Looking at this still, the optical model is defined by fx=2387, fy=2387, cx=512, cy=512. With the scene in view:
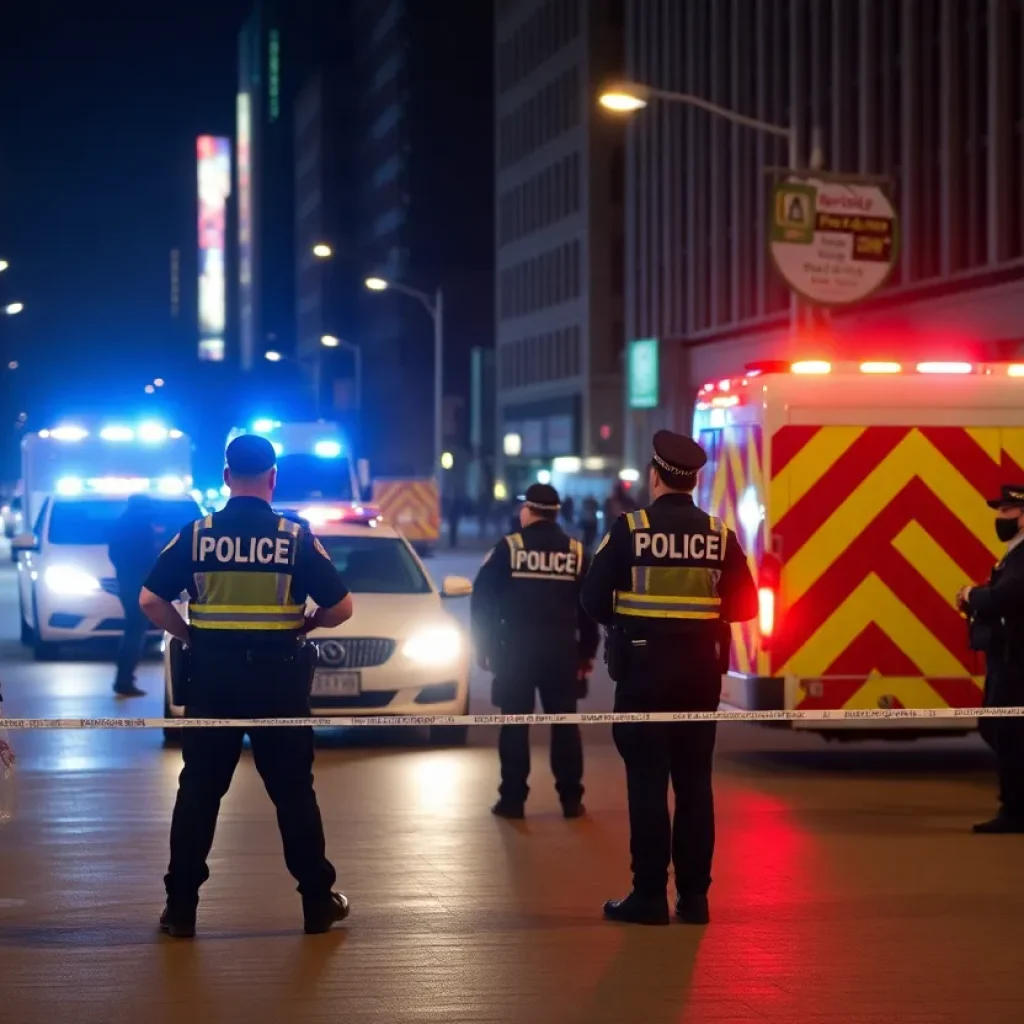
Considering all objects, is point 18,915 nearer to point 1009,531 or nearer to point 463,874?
point 463,874

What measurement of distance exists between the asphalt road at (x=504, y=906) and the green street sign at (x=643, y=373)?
5891 centimetres

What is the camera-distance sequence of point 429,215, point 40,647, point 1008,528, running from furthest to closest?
point 429,215, point 40,647, point 1008,528

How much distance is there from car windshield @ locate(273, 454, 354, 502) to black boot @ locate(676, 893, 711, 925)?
31918 mm

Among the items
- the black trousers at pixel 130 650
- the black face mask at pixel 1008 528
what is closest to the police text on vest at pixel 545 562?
the black face mask at pixel 1008 528

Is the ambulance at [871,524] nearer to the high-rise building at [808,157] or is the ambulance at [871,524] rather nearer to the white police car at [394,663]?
the white police car at [394,663]

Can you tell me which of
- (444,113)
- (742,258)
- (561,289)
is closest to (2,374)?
(444,113)

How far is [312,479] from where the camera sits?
136 feet

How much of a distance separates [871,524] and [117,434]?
74.6 ft

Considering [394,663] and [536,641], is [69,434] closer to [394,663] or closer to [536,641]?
Result: [394,663]

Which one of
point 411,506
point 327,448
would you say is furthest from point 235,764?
point 411,506

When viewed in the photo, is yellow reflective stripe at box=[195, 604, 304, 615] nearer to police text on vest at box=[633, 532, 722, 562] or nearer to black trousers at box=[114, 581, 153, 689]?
police text on vest at box=[633, 532, 722, 562]

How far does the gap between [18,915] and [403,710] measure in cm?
632

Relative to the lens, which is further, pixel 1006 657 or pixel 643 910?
pixel 1006 657

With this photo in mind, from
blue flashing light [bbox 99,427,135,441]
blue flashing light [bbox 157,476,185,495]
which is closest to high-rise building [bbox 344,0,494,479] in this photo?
blue flashing light [bbox 99,427,135,441]
